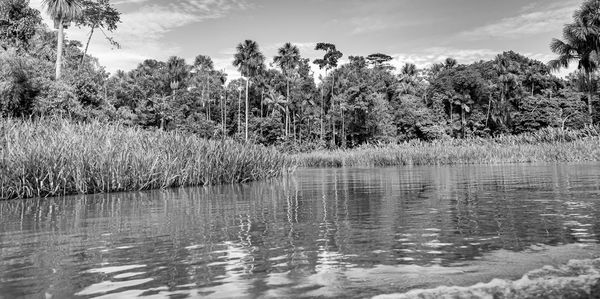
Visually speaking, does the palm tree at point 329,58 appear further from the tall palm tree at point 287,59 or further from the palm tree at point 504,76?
the palm tree at point 504,76

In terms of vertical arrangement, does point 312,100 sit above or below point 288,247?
above

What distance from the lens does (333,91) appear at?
62.8m

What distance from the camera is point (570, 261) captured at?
8.86 ft

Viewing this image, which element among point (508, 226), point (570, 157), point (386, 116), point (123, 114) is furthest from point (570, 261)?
point (386, 116)

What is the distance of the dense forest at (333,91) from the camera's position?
3309cm

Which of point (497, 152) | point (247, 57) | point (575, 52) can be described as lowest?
point (497, 152)

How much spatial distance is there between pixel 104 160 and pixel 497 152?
67.4 feet

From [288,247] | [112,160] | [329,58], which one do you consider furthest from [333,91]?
[288,247]

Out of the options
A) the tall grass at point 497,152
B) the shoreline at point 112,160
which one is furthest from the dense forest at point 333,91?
the shoreline at point 112,160

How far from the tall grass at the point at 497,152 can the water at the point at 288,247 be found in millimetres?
15741

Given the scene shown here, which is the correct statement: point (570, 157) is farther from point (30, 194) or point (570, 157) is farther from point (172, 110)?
point (172, 110)

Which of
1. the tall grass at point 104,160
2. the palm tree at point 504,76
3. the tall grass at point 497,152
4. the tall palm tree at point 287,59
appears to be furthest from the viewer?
the tall palm tree at point 287,59

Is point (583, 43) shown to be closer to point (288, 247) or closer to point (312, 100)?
point (312, 100)

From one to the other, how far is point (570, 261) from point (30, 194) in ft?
29.9
